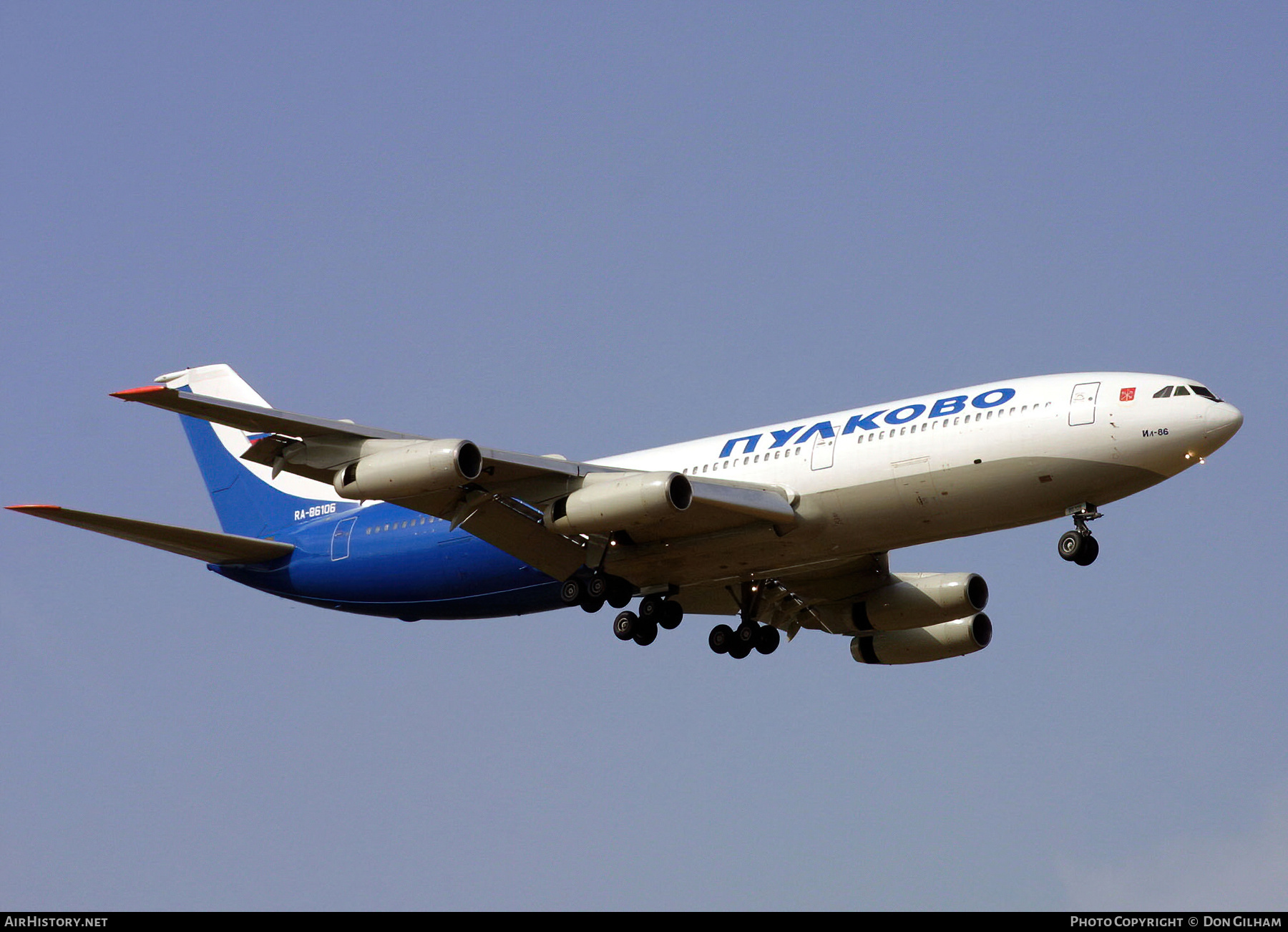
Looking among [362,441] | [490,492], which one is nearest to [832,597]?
[490,492]

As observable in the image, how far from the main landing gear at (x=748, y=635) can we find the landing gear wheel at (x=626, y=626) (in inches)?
124

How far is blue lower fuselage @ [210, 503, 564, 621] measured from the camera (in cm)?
3916

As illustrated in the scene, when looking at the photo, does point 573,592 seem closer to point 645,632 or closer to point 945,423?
point 645,632

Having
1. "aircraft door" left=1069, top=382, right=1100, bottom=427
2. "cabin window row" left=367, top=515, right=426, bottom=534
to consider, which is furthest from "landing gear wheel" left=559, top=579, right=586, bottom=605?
"aircraft door" left=1069, top=382, right=1100, bottom=427

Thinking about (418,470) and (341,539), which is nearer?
(418,470)

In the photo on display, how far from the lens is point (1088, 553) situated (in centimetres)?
3372

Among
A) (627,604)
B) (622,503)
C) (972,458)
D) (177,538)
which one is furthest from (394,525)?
(972,458)

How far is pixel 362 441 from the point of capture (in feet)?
115

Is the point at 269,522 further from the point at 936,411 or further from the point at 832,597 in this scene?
the point at 936,411

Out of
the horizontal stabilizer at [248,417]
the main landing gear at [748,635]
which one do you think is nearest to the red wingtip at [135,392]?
the horizontal stabilizer at [248,417]

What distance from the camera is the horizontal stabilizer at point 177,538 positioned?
35.2 meters

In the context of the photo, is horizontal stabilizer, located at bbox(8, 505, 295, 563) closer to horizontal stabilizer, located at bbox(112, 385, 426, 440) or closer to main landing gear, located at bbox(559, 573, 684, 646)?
horizontal stabilizer, located at bbox(112, 385, 426, 440)

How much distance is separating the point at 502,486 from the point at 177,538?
8.77m
